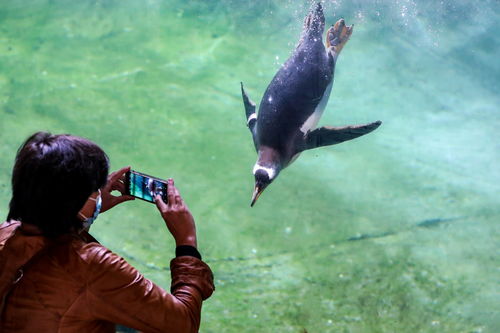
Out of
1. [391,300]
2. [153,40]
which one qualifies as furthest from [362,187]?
[153,40]

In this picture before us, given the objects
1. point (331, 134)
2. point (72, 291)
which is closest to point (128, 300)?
point (72, 291)

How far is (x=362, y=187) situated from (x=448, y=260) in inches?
58.2

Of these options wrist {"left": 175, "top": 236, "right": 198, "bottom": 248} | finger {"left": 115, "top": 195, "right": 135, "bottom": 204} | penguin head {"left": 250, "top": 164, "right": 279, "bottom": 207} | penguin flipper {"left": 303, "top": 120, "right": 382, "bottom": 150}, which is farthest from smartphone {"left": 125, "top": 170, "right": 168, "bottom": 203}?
penguin flipper {"left": 303, "top": 120, "right": 382, "bottom": 150}

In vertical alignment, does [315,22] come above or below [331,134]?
above

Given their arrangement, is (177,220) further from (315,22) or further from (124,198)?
(315,22)

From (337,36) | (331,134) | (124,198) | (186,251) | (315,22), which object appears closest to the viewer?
(186,251)

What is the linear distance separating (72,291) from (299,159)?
495 centimetres

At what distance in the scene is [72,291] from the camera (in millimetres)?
1241

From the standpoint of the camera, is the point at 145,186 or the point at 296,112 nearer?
the point at 145,186

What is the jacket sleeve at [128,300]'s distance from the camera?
1.25 m

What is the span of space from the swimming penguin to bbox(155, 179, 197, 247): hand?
5.44 ft

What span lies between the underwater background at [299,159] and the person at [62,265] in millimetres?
2089

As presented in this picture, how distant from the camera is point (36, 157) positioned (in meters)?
1.22

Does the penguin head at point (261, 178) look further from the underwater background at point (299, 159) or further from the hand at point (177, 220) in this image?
the hand at point (177, 220)
